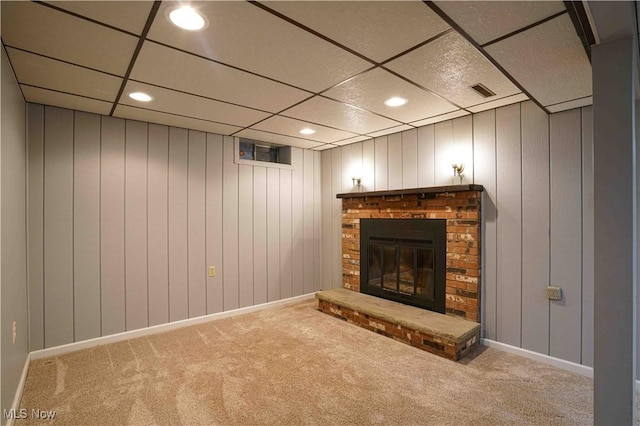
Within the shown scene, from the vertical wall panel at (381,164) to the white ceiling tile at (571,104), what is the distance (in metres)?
1.77

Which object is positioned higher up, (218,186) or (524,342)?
(218,186)

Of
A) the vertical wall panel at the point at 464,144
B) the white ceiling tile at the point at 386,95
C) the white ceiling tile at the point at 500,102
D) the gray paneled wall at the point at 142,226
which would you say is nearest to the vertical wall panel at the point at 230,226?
the gray paneled wall at the point at 142,226

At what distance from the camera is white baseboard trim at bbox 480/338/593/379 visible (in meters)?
2.55

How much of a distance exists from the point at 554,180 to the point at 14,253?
166 inches

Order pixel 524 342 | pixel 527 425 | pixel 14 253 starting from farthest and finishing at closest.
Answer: pixel 524 342
pixel 14 253
pixel 527 425

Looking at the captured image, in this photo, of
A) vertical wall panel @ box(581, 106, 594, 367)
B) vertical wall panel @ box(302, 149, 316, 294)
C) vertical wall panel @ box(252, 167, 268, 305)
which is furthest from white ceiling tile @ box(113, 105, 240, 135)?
vertical wall panel @ box(581, 106, 594, 367)

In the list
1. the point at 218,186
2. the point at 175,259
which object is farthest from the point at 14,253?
the point at 218,186

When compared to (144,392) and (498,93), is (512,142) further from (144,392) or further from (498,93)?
(144,392)

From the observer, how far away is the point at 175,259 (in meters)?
3.64

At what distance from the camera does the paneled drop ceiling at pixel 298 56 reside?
61.1 inches

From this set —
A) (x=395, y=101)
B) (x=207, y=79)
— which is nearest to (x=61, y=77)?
(x=207, y=79)

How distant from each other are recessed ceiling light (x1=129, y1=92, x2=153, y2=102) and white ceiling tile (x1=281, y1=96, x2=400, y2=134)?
118cm

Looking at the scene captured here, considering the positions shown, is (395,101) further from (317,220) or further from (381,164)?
(317,220)

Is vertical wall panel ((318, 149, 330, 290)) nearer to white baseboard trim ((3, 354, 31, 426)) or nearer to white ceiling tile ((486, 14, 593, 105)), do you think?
white ceiling tile ((486, 14, 593, 105))
